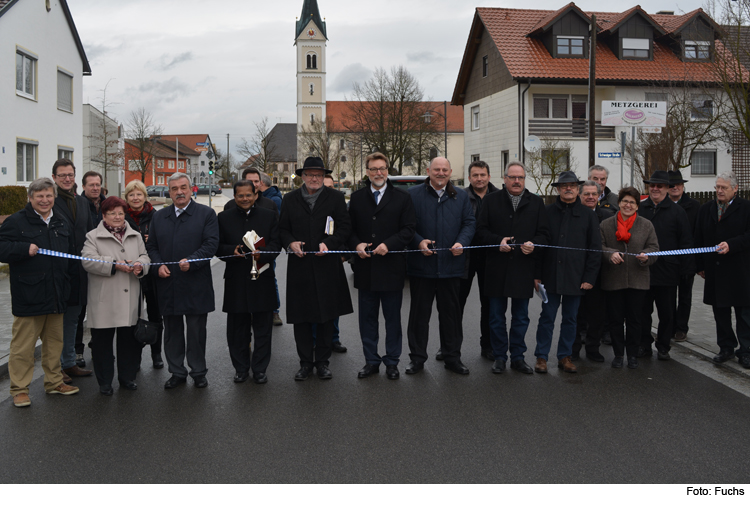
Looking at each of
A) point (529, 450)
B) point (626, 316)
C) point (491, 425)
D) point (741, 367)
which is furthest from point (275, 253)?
point (741, 367)

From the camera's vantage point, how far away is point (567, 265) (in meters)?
6.92

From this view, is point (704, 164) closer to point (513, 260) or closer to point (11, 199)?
point (11, 199)

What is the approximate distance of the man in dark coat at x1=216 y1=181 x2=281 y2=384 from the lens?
664 centimetres

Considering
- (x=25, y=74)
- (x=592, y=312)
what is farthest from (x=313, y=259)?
(x=25, y=74)

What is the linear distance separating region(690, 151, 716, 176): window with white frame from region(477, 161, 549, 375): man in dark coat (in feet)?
114

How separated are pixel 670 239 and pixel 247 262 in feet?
15.0

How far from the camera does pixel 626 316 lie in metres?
7.33

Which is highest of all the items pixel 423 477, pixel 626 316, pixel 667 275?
pixel 667 275

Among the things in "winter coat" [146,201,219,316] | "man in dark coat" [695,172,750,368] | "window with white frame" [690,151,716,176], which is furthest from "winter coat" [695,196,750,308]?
"window with white frame" [690,151,716,176]

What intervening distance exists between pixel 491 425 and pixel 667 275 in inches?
130

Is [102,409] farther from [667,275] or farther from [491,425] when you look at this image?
[667,275]

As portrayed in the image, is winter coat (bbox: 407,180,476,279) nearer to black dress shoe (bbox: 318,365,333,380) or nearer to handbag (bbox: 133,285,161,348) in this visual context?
black dress shoe (bbox: 318,365,333,380)

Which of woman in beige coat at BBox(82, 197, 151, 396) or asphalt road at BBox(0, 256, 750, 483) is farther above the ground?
woman in beige coat at BBox(82, 197, 151, 396)

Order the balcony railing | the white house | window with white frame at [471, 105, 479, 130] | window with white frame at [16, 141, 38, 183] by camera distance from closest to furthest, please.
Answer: the white house
window with white frame at [16, 141, 38, 183]
the balcony railing
window with white frame at [471, 105, 479, 130]
